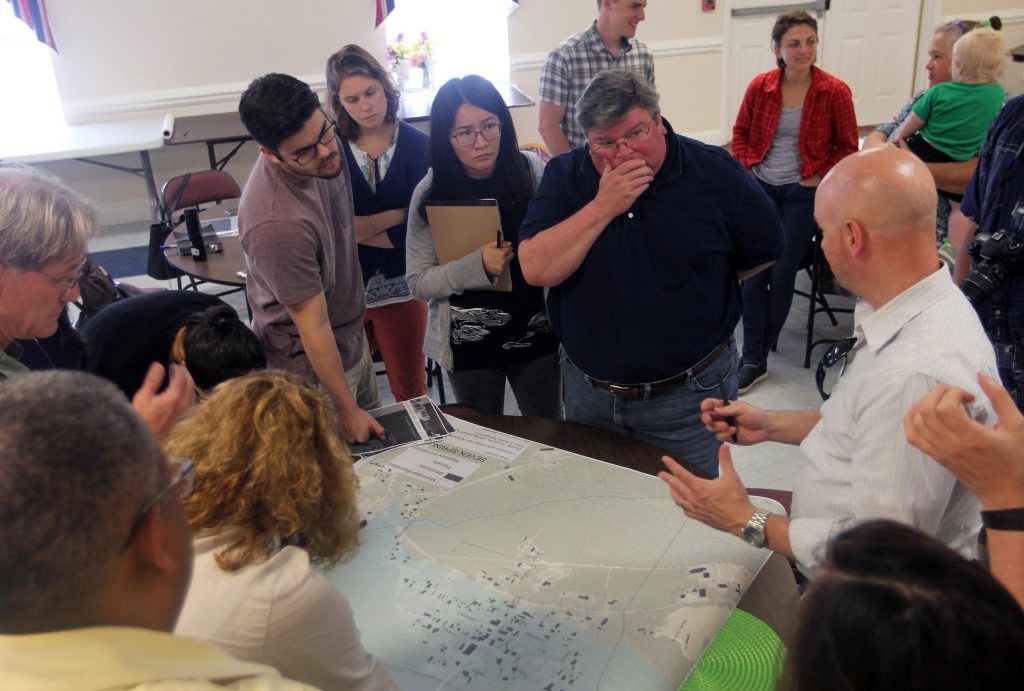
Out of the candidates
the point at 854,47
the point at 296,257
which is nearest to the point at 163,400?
the point at 296,257

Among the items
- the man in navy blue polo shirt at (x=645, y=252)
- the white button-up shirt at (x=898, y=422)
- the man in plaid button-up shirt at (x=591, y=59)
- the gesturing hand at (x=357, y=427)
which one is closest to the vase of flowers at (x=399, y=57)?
the man in plaid button-up shirt at (x=591, y=59)

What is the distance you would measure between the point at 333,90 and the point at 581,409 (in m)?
1.42

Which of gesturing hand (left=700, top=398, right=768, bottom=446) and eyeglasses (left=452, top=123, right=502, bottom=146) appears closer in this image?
gesturing hand (left=700, top=398, right=768, bottom=446)

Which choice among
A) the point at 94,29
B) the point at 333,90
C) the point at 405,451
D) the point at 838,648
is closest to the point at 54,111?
the point at 94,29

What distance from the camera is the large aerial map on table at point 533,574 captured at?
128 cm

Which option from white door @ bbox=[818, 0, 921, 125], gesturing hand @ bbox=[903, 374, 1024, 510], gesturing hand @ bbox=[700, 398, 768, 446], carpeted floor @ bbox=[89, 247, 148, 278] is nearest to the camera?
gesturing hand @ bbox=[903, 374, 1024, 510]

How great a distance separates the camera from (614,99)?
1.78 m

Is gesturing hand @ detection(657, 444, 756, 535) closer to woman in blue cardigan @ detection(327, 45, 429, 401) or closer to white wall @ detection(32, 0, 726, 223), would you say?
woman in blue cardigan @ detection(327, 45, 429, 401)

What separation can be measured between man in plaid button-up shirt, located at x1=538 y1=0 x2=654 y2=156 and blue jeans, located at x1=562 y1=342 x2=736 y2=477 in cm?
212

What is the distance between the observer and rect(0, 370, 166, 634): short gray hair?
0.67 metres

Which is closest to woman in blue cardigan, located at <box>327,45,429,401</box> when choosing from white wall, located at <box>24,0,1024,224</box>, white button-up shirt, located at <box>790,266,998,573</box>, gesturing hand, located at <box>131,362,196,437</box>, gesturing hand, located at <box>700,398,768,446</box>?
gesturing hand, located at <box>131,362,196,437</box>

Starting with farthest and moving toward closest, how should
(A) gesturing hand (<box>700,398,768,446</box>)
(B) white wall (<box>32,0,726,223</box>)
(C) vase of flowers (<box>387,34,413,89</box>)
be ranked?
(C) vase of flowers (<box>387,34,413,89</box>) → (B) white wall (<box>32,0,726,223</box>) → (A) gesturing hand (<box>700,398,768,446</box>)

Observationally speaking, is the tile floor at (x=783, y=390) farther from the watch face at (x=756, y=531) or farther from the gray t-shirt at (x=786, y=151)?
the watch face at (x=756, y=531)

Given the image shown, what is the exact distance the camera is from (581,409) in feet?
6.80
